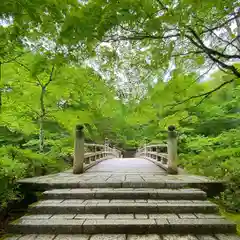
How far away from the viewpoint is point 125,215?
3.68 m

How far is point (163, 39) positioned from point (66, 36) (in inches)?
42.7

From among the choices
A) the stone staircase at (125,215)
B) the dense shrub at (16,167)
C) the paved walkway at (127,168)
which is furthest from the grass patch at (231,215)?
the dense shrub at (16,167)

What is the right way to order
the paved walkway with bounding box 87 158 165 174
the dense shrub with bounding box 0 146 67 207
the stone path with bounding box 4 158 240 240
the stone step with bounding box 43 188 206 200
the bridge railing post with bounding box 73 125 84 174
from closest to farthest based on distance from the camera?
the stone path with bounding box 4 158 240 240
the dense shrub with bounding box 0 146 67 207
the stone step with bounding box 43 188 206 200
the bridge railing post with bounding box 73 125 84 174
the paved walkway with bounding box 87 158 165 174

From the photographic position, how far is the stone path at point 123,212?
10.5 ft

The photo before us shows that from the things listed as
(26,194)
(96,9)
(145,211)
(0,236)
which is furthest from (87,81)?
(26,194)

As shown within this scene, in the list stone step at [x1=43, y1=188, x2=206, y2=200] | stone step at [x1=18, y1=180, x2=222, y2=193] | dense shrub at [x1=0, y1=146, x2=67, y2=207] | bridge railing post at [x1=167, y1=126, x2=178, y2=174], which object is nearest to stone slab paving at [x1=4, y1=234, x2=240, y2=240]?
dense shrub at [x1=0, y1=146, x2=67, y2=207]

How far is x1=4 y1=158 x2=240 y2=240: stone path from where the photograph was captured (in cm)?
321

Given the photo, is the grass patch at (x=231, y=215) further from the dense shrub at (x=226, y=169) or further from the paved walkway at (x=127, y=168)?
the paved walkway at (x=127, y=168)

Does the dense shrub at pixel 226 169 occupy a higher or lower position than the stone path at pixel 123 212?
higher

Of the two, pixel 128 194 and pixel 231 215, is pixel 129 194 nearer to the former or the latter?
pixel 128 194

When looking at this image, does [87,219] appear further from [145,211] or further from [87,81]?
[87,81]

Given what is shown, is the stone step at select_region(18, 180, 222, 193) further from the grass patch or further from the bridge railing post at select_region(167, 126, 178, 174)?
the bridge railing post at select_region(167, 126, 178, 174)

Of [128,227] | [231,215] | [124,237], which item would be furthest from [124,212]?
[231,215]

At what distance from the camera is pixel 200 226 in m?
3.24
